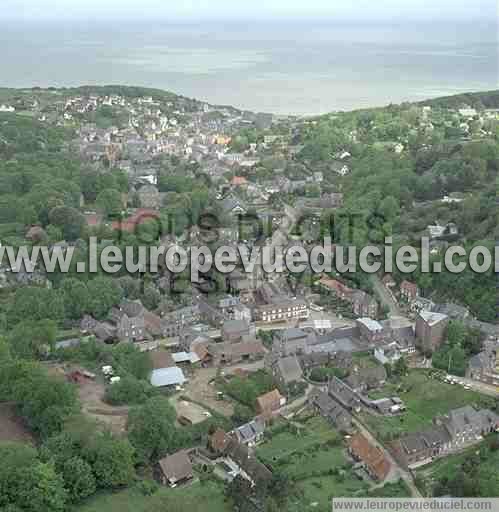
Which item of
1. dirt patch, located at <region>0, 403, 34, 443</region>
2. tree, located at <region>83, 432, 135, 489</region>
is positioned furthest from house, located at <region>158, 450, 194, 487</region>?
dirt patch, located at <region>0, 403, 34, 443</region>

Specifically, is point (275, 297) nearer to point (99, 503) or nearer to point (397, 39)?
point (99, 503)

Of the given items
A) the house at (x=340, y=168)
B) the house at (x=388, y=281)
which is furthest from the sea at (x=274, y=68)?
the house at (x=388, y=281)

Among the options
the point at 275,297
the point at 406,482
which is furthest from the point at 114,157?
the point at 406,482

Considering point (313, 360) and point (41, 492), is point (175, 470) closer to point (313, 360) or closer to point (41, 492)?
point (41, 492)

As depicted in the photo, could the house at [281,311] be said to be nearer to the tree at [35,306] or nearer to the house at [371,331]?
the house at [371,331]

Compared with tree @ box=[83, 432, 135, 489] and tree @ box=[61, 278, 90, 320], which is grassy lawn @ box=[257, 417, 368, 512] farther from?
tree @ box=[61, 278, 90, 320]

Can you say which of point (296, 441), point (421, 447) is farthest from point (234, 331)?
point (421, 447)
